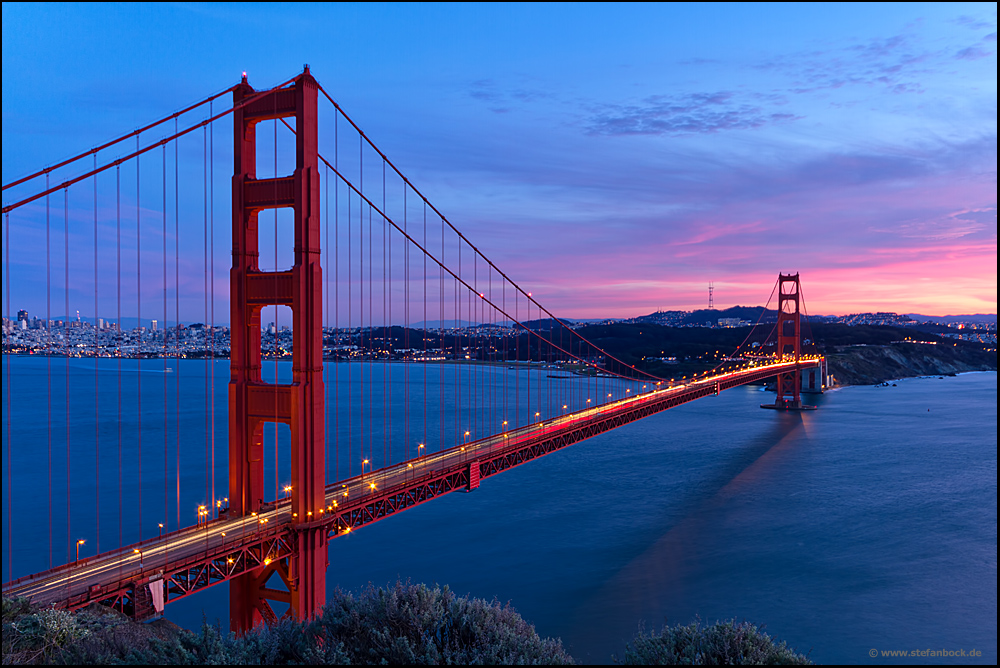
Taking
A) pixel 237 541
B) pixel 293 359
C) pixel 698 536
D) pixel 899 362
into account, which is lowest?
pixel 698 536

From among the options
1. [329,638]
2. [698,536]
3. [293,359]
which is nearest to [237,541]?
[293,359]

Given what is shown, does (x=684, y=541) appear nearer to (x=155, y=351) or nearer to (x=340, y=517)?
(x=340, y=517)

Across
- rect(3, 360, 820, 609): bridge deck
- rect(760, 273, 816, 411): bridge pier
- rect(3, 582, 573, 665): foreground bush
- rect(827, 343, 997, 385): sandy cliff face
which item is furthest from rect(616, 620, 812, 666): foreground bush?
rect(827, 343, 997, 385): sandy cliff face

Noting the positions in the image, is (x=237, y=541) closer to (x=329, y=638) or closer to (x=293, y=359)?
(x=293, y=359)

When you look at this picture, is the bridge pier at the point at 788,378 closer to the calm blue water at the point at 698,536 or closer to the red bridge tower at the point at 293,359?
the calm blue water at the point at 698,536

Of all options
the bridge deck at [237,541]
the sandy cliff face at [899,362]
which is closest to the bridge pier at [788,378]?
the sandy cliff face at [899,362]

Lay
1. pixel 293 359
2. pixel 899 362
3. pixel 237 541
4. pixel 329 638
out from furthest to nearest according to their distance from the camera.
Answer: pixel 899 362
pixel 293 359
pixel 237 541
pixel 329 638
